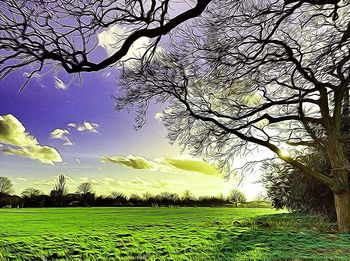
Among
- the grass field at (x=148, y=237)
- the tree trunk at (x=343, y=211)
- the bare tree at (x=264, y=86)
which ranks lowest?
the grass field at (x=148, y=237)

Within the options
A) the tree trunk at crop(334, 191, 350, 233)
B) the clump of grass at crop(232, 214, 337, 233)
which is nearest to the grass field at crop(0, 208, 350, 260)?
the clump of grass at crop(232, 214, 337, 233)

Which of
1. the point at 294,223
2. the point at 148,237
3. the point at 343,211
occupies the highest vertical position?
the point at 343,211

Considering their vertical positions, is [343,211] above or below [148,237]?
above

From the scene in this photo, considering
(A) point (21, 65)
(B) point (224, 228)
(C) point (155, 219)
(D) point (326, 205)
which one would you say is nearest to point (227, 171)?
(B) point (224, 228)

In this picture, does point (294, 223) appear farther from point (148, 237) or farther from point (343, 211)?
point (148, 237)

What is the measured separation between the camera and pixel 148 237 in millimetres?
6398

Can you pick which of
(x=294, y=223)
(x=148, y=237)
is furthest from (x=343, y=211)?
(x=148, y=237)

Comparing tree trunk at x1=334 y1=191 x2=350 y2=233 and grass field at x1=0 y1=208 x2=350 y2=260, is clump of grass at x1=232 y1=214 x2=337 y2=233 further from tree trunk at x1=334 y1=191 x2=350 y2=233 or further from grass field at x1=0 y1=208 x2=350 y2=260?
tree trunk at x1=334 y1=191 x2=350 y2=233

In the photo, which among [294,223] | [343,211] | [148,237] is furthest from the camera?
[294,223]

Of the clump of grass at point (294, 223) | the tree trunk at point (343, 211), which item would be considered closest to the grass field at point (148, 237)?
the clump of grass at point (294, 223)

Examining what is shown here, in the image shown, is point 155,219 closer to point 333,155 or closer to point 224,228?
point 224,228

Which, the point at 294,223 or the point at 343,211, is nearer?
the point at 343,211

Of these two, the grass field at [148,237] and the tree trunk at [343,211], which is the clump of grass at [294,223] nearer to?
the grass field at [148,237]

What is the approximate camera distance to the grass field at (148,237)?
527 centimetres
